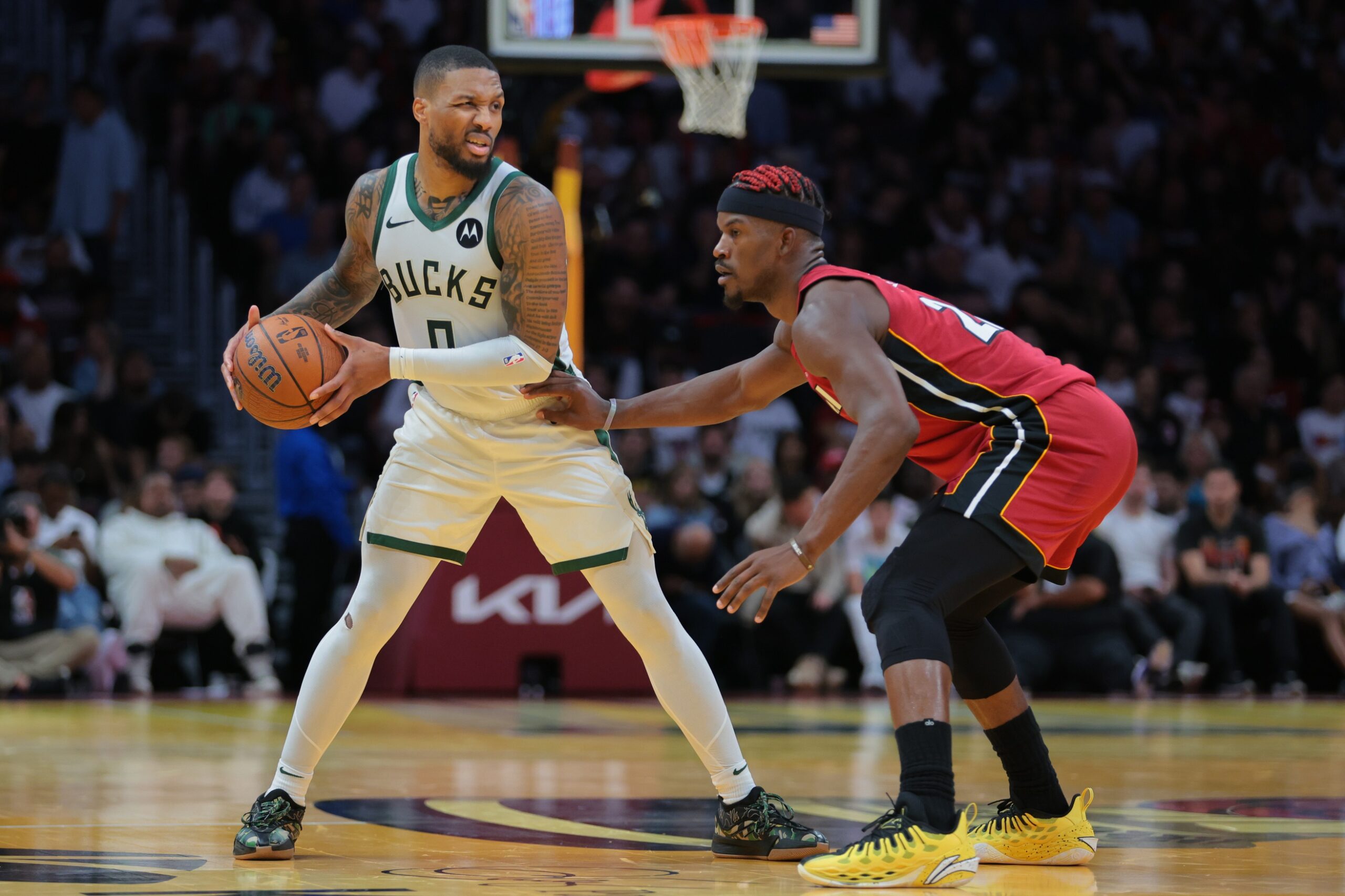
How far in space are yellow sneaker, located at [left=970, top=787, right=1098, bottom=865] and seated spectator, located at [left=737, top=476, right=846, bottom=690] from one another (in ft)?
23.9

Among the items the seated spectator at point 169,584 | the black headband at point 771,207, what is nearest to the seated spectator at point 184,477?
the seated spectator at point 169,584

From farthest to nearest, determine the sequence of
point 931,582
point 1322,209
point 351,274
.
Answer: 1. point 1322,209
2. point 351,274
3. point 931,582

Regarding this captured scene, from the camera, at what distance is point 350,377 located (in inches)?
183

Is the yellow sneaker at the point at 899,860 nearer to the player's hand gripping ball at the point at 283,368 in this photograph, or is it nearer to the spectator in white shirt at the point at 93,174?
the player's hand gripping ball at the point at 283,368

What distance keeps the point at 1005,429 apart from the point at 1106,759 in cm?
345

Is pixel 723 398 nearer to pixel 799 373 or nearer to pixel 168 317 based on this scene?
pixel 799 373

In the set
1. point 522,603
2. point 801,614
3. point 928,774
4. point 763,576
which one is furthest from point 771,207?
point 801,614

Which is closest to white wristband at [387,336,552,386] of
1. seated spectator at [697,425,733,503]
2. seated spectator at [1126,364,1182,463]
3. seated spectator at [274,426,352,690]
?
seated spectator at [274,426,352,690]

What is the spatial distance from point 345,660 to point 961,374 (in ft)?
6.20

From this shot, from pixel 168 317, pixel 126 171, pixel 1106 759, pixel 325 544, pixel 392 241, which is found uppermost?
pixel 126 171

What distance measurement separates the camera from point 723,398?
5148 millimetres

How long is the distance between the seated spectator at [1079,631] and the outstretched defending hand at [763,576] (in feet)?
25.8

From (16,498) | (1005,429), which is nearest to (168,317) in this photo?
(16,498)

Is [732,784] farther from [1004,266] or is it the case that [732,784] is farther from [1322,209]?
[1322,209]
